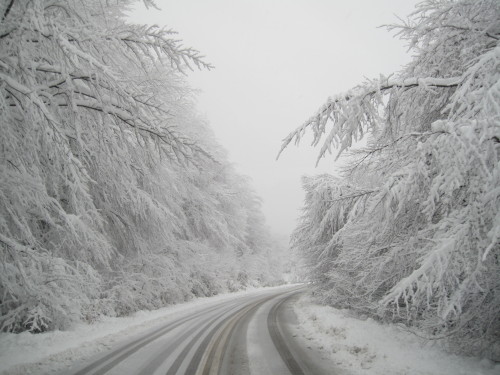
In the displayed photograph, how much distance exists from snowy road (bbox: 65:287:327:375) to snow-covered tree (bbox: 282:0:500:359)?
2.65 m

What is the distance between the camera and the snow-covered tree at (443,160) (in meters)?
3.00

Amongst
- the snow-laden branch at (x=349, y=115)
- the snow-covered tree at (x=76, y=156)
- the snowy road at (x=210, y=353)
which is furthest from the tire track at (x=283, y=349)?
the snow-covered tree at (x=76, y=156)

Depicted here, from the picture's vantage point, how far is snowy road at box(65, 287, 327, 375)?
5.55 metres

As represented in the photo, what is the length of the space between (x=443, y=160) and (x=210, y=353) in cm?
621

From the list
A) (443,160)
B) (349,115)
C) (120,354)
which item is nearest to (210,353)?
(120,354)

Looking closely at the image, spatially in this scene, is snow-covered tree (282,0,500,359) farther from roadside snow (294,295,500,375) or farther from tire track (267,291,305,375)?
tire track (267,291,305,375)

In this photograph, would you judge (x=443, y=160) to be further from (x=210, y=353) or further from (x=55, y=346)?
(x=55, y=346)

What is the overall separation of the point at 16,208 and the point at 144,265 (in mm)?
9206

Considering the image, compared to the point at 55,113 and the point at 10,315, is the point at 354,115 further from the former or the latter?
the point at 10,315

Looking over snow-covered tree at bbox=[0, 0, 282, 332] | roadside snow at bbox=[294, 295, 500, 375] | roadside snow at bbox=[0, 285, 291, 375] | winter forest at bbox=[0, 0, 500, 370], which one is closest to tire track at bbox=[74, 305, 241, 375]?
roadside snow at bbox=[0, 285, 291, 375]

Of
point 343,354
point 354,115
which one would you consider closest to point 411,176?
point 354,115

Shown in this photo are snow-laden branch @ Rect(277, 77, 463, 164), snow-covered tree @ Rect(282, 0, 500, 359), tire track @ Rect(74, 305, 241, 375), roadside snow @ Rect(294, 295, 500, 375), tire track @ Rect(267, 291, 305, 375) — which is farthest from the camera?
tire track @ Rect(74, 305, 241, 375)

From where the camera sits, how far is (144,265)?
13344mm

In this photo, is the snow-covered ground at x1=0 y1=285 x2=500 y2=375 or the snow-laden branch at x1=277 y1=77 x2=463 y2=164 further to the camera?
the snow-covered ground at x1=0 y1=285 x2=500 y2=375
